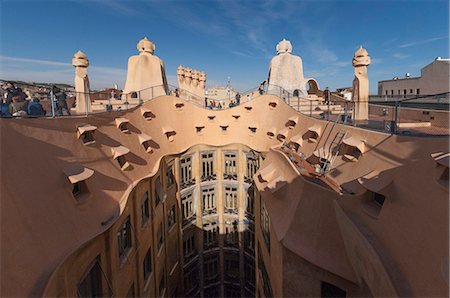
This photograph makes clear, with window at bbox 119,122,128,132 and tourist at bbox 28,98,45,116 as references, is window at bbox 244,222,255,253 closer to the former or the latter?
window at bbox 119,122,128,132

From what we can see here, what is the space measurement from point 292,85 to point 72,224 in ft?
80.9

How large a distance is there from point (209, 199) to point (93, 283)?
16976mm

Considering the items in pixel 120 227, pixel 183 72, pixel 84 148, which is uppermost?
Answer: pixel 183 72

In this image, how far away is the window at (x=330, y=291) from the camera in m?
8.80

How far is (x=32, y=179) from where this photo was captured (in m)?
7.77

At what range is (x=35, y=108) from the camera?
10039mm

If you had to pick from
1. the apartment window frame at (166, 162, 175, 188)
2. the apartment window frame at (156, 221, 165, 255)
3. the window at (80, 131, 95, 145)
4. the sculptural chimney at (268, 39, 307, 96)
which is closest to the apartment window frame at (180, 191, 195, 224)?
the apartment window frame at (166, 162, 175, 188)

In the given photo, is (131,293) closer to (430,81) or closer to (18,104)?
(18,104)

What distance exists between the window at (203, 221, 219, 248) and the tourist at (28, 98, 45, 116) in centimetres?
1850

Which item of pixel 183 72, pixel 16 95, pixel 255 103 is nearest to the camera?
pixel 16 95

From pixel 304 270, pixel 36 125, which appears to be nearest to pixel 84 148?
pixel 36 125

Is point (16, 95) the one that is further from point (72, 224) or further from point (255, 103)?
point (255, 103)

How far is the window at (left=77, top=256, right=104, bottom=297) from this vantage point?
338 inches

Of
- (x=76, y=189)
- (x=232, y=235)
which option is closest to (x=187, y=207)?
(x=232, y=235)
